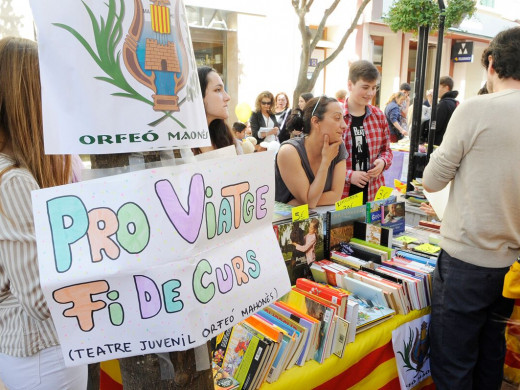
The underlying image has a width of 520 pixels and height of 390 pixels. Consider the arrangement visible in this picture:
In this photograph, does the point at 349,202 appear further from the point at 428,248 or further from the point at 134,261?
the point at 134,261

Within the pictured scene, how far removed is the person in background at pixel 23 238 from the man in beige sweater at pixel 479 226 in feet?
4.98

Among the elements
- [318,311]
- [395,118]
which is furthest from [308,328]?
[395,118]

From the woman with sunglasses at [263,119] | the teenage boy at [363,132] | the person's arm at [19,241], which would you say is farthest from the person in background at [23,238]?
the woman with sunglasses at [263,119]

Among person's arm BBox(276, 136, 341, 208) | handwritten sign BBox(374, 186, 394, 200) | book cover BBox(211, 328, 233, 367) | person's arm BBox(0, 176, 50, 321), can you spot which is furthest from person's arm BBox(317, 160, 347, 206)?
person's arm BBox(0, 176, 50, 321)

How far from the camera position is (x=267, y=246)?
92cm

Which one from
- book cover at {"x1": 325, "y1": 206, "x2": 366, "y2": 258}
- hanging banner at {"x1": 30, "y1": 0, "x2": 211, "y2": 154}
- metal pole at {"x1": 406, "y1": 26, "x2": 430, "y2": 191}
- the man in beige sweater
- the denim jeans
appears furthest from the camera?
metal pole at {"x1": 406, "y1": 26, "x2": 430, "y2": 191}

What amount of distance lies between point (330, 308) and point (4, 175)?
47.2 inches

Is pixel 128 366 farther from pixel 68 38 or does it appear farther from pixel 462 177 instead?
→ pixel 462 177

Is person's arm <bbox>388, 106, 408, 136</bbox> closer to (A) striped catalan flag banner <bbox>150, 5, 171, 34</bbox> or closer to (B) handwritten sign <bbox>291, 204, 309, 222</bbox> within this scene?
(B) handwritten sign <bbox>291, 204, 309, 222</bbox>

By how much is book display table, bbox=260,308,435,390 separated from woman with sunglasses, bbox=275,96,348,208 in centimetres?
87

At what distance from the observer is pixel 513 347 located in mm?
1268

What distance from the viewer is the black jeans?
1789 mm

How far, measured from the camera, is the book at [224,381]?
1.42 metres

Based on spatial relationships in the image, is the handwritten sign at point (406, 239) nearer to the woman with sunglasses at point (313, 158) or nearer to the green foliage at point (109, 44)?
the woman with sunglasses at point (313, 158)
